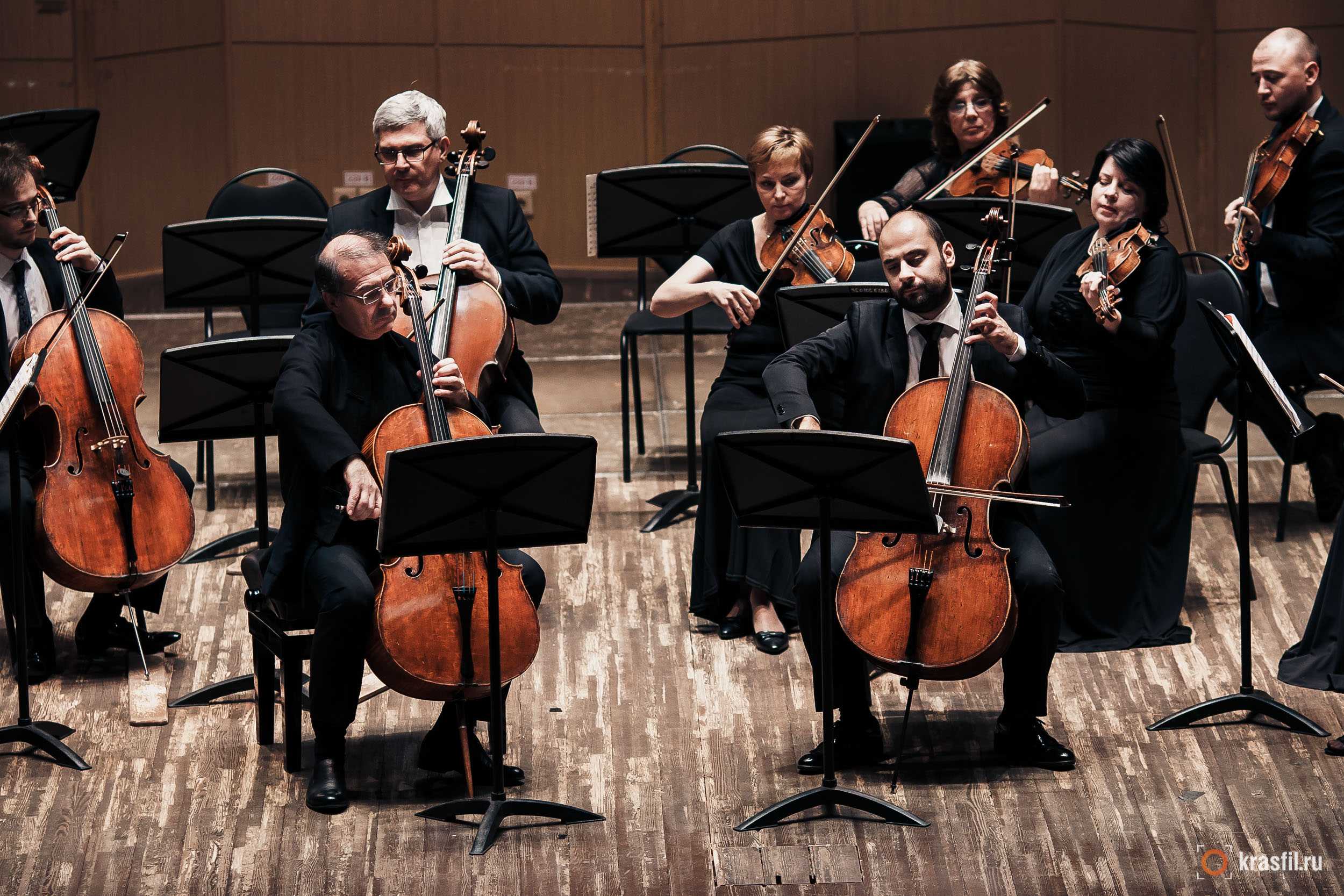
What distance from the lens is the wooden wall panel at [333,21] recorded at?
24.1 ft

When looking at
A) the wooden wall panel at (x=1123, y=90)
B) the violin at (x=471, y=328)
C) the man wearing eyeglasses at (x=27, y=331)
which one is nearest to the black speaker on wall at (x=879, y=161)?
the wooden wall panel at (x=1123, y=90)

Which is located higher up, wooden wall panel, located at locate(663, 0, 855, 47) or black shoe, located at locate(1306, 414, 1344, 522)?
wooden wall panel, located at locate(663, 0, 855, 47)

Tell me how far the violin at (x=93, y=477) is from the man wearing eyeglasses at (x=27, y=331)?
3.8 inches

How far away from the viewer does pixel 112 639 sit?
4.04 metres

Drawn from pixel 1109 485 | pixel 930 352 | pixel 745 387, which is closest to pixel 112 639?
pixel 745 387

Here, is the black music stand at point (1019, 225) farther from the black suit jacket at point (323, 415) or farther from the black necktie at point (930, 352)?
the black suit jacket at point (323, 415)

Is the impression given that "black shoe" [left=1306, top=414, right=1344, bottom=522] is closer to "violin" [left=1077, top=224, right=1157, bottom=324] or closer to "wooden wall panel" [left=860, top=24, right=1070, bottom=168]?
"violin" [left=1077, top=224, right=1157, bottom=324]

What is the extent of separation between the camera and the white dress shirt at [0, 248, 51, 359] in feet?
13.0

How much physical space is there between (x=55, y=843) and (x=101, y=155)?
4941 mm

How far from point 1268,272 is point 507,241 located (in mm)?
2163

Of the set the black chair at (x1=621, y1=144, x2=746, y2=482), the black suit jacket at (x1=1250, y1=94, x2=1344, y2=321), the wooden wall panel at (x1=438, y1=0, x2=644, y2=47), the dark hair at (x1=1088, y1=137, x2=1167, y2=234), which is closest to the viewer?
the dark hair at (x1=1088, y1=137, x2=1167, y2=234)

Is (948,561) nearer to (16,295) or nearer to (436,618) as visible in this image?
(436,618)

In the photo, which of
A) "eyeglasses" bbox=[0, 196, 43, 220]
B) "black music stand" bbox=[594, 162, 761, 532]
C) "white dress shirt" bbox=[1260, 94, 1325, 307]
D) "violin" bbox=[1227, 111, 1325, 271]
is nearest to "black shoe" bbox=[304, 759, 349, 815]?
"eyeglasses" bbox=[0, 196, 43, 220]

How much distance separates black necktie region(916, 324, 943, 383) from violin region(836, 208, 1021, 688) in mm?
213
